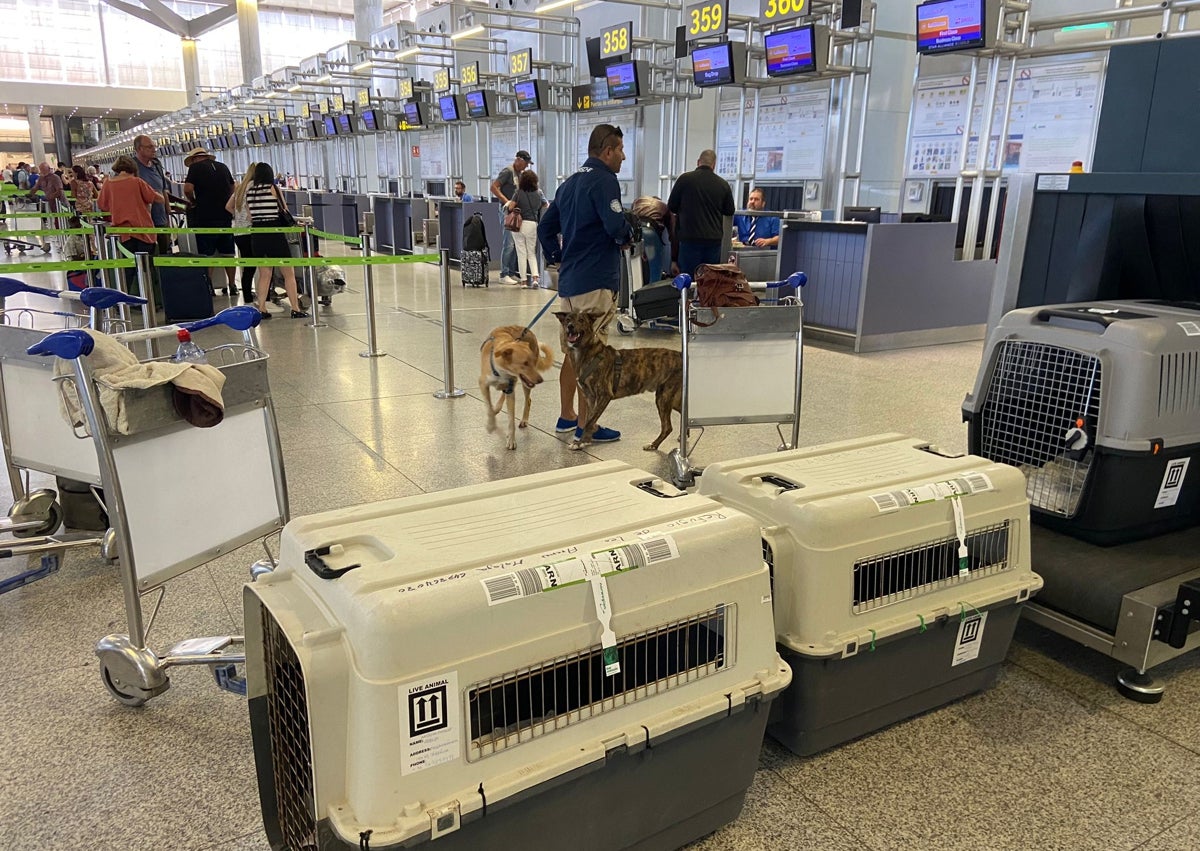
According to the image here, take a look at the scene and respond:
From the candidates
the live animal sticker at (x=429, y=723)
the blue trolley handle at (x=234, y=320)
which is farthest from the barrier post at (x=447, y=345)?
the live animal sticker at (x=429, y=723)

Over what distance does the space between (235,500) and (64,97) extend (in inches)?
2075

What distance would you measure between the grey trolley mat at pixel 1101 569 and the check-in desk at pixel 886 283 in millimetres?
5360

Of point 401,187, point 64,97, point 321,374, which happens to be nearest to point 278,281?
point 321,374

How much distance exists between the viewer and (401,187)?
2348cm

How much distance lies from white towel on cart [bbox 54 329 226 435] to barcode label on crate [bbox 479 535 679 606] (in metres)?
1.26

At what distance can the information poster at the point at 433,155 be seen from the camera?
2384cm

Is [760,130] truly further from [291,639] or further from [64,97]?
[64,97]

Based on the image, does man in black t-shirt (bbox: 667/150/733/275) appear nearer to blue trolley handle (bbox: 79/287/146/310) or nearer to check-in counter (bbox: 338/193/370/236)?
blue trolley handle (bbox: 79/287/146/310)

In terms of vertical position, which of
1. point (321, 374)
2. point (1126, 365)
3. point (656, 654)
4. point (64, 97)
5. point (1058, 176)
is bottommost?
point (321, 374)

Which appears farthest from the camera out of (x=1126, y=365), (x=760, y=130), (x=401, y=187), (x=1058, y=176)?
(x=401, y=187)

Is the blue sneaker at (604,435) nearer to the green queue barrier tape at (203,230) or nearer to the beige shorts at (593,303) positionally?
the beige shorts at (593,303)

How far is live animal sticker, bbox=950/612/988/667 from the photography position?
2324mm

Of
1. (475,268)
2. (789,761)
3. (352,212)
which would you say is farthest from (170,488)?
(352,212)

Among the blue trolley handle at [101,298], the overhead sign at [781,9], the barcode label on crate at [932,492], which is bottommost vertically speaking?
the barcode label on crate at [932,492]
